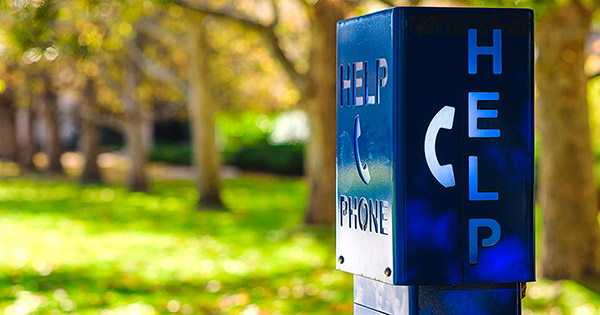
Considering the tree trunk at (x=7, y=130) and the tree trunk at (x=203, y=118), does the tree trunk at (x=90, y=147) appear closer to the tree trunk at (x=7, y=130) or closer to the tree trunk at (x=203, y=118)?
the tree trunk at (x=7, y=130)

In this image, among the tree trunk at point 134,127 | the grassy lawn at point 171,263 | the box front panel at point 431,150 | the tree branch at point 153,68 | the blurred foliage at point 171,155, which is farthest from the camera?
the blurred foliage at point 171,155

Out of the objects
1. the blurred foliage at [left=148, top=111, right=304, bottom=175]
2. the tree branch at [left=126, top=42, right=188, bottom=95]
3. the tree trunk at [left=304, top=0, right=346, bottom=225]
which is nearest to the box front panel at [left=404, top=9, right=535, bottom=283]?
the tree trunk at [left=304, top=0, right=346, bottom=225]

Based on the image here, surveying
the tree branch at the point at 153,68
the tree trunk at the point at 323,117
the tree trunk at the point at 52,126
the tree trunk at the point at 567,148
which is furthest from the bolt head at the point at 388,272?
the tree trunk at the point at 52,126

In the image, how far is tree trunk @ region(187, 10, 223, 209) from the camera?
18.0m

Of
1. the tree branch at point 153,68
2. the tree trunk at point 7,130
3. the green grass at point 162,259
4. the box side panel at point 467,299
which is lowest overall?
the green grass at point 162,259

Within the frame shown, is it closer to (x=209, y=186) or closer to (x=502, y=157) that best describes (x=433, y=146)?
(x=502, y=157)

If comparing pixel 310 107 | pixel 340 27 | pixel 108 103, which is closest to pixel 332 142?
pixel 310 107

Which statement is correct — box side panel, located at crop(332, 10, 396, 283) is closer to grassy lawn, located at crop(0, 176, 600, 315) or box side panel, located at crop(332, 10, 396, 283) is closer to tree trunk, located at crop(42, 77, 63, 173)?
grassy lawn, located at crop(0, 176, 600, 315)

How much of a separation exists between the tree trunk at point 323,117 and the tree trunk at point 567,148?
16.5 ft

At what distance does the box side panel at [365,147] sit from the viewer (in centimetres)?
344

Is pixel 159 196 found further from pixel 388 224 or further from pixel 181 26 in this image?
pixel 388 224

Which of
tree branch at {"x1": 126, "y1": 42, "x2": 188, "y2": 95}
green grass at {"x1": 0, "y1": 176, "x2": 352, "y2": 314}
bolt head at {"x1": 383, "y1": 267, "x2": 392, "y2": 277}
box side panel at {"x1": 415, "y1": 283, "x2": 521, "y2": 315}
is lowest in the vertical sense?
green grass at {"x1": 0, "y1": 176, "x2": 352, "y2": 314}

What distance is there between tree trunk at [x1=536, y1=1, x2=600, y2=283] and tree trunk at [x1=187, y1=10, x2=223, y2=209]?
966cm

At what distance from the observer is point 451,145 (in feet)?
11.2
